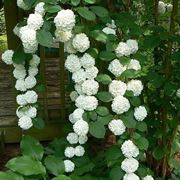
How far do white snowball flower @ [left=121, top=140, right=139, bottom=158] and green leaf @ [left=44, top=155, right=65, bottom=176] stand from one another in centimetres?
44

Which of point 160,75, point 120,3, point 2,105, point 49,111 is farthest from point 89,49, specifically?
point 2,105

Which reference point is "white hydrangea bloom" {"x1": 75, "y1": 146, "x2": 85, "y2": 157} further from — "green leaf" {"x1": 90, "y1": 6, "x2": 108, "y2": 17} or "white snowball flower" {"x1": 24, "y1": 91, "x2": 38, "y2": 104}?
"green leaf" {"x1": 90, "y1": 6, "x2": 108, "y2": 17}

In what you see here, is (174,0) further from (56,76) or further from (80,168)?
(56,76)

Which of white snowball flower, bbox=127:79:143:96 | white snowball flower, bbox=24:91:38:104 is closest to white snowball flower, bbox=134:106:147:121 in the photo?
white snowball flower, bbox=127:79:143:96

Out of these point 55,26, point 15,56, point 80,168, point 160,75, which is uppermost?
point 55,26

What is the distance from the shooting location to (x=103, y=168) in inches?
105

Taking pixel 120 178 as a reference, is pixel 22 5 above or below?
above

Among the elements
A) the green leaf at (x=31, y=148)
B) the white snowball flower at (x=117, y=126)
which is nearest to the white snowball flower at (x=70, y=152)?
the green leaf at (x=31, y=148)

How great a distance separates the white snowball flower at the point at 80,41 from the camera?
199 cm

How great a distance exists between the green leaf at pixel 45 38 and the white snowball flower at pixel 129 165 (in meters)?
0.78

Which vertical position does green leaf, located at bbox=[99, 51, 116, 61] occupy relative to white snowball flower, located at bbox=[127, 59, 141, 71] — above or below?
above

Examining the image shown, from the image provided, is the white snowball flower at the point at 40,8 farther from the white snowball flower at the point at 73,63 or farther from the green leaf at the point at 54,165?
the green leaf at the point at 54,165

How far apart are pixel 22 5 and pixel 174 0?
0.97 m

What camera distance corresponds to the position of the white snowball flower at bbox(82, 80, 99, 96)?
6.78 ft
